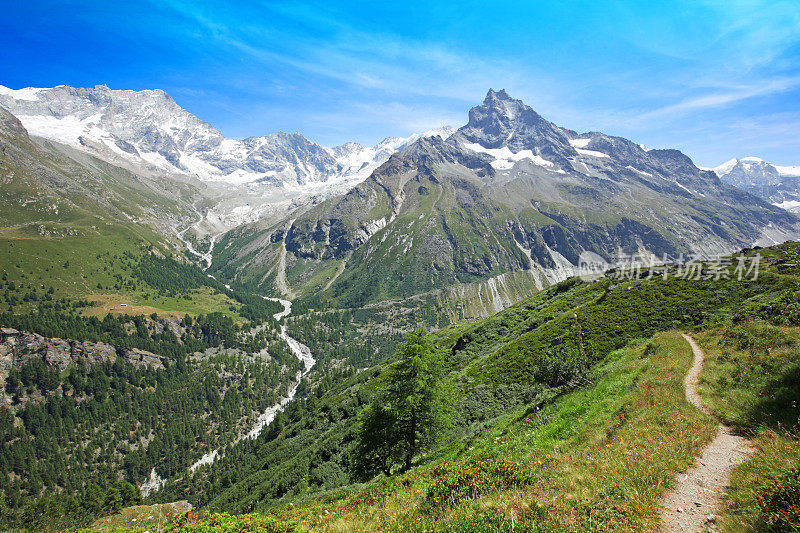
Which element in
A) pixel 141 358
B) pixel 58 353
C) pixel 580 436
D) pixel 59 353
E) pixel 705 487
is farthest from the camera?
pixel 141 358

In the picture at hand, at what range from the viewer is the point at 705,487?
8750mm

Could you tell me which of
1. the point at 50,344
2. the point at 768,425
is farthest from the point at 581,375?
the point at 50,344

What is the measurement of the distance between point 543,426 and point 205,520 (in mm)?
16741

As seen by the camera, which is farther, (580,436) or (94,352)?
(94,352)

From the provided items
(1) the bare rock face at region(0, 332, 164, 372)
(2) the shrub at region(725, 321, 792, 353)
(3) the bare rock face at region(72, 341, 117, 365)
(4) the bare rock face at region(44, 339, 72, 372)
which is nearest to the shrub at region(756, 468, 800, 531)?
(2) the shrub at region(725, 321, 792, 353)

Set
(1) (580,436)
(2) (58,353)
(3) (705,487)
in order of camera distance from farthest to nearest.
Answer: (2) (58,353) → (1) (580,436) → (3) (705,487)

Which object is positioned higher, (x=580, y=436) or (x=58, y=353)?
(x=580, y=436)

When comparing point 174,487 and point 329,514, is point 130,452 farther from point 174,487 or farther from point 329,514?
point 329,514

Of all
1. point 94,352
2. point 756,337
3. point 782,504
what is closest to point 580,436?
point 782,504

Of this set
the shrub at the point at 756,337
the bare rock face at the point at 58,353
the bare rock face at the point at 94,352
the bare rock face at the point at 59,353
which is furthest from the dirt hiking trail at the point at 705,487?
the bare rock face at the point at 58,353

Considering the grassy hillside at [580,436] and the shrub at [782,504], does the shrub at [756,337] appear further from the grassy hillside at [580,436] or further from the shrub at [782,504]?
the shrub at [782,504]

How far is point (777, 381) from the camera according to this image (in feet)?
50.1

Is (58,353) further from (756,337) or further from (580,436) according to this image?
(756,337)

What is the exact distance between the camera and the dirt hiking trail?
7363mm
